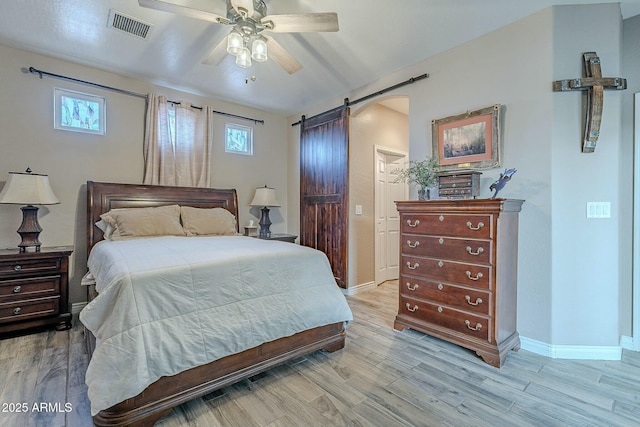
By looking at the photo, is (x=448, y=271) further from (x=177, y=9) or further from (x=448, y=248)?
(x=177, y=9)

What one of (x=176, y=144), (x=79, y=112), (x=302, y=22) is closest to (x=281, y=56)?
(x=302, y=22)

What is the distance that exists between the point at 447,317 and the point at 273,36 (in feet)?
10.4

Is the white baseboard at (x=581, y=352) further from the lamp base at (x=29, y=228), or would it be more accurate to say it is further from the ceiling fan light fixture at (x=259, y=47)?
the lamp base at (x=29, y=228)

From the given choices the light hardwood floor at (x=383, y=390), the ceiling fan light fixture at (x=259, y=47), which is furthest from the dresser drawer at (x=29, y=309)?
the ceiling fan light fixture at (x=259, y=47)

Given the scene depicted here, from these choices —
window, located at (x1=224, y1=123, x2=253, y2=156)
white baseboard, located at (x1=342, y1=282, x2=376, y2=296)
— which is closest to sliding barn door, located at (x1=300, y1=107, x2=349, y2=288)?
white baseboard, located at (x1=342, y1=282, x2=376, y2=296)

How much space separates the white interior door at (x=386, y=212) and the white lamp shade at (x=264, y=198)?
5.47ft

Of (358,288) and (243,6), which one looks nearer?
(243,6)

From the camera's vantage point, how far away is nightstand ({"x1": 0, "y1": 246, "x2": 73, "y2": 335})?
8.73ft

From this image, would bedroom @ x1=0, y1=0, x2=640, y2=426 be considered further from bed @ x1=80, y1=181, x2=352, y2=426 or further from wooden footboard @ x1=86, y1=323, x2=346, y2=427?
wooden footboard @ x1=86, y1=323, x2=346, y2=427

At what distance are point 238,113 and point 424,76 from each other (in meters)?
2.93

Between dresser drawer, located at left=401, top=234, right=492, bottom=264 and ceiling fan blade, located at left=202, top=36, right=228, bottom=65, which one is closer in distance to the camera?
dresser drawer, located at left=401, top=234, right=492, bottom=264

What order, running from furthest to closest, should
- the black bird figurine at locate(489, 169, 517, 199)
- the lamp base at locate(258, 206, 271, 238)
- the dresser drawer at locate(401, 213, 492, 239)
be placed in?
the lamp base at locate(258, 206, 271, 238), the black bird figurine at locate(489, 169, 517, 199), the dresser drawer at locate(401, 213, 492, 239)

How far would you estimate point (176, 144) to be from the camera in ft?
13.3

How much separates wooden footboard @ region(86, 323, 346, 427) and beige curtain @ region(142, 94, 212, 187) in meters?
2.91
